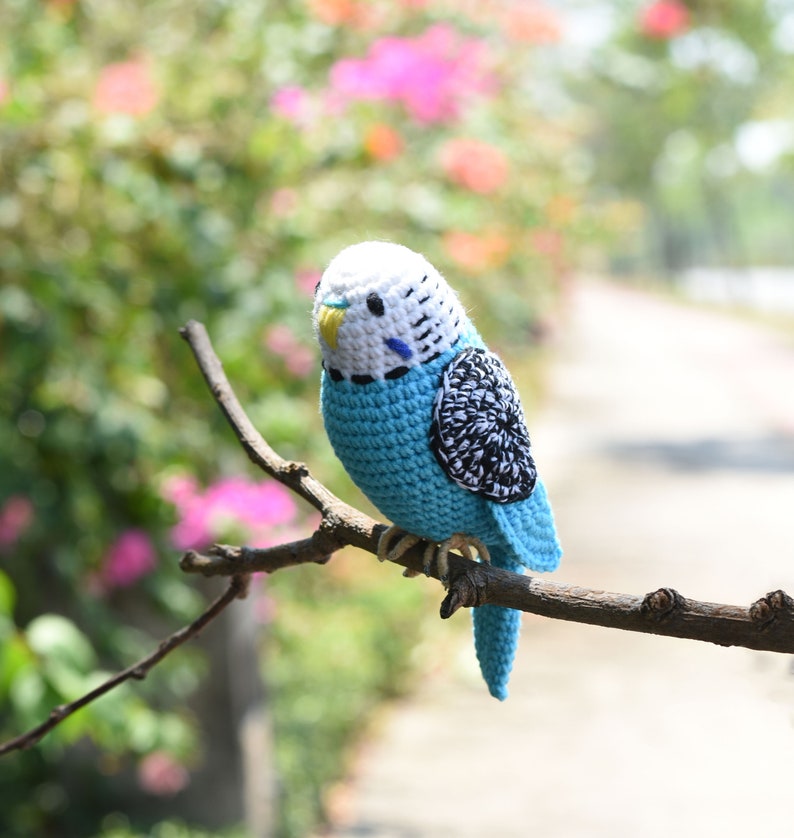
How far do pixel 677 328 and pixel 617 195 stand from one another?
7.85 metres

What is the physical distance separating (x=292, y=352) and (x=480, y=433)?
→ 1.87 meters

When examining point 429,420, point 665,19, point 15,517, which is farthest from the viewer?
point 665,19

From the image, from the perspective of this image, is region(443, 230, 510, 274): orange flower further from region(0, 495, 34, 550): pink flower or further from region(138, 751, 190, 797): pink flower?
region(138, 751, 190, 797): pink flower

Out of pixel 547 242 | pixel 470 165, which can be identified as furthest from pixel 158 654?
pixel 547 242

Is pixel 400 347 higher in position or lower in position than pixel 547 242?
lower

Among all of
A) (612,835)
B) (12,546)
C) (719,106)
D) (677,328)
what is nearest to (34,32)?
(12,546)

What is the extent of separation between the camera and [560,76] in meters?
6.80

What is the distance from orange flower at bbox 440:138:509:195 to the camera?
Answer: 10.4 ft

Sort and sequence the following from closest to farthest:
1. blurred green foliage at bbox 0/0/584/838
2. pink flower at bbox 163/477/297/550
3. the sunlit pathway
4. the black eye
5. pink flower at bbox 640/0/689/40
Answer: the black eye < the sunlit pathway < blurred green foliage at bbox 0/0/584/838 < pink flower at bbox 163/477/297/550 < pink flower at bbox 640/0/689/40

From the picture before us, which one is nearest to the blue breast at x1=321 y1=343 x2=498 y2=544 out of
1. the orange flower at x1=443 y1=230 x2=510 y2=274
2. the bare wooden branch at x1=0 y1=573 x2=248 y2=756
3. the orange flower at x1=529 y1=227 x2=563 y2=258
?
the bare wooden branch at x1=0 y1=573 x2=248 y2=756

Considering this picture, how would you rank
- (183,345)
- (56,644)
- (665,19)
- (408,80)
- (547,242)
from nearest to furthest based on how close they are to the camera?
(56,644)
(183,345)
(408,80)
(665,19)
(547,242)

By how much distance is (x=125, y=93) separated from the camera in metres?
2.01

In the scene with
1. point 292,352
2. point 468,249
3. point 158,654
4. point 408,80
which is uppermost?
point 468,249

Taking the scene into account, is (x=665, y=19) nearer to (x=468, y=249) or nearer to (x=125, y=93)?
(x=468, y=249)
